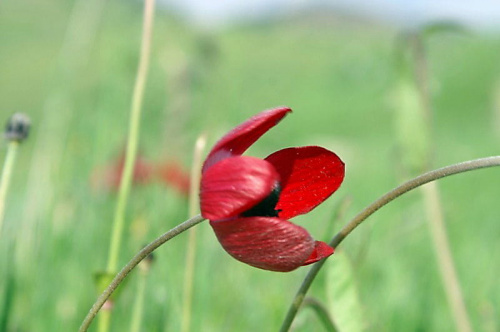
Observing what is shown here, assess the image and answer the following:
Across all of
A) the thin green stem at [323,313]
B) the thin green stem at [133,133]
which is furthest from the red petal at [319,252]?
the thin green stem at [133,133]

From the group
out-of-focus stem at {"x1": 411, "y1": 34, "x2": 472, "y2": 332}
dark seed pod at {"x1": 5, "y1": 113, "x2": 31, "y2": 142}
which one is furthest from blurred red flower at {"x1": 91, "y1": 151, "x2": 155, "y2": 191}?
dark seed pod at {"x1": 5, "y1": 113, "x2": 31, "y2": 142}

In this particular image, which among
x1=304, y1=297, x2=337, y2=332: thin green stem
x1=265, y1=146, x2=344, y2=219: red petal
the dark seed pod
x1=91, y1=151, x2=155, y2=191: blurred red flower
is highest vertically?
x1=91, y1=151, x2=155, y2=191: blurred red flower

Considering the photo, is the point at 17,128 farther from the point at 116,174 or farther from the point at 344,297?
the point at 116,174

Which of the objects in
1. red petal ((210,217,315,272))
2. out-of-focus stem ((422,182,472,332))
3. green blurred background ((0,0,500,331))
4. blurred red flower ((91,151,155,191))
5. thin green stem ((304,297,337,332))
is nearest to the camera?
red petal ((210,217,315,272))

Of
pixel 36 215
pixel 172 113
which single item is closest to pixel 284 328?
pixel 36 215

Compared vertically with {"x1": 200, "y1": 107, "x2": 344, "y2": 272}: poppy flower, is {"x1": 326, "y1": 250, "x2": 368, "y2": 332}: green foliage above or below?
below

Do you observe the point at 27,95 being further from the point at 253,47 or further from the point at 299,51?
the point at 299,51

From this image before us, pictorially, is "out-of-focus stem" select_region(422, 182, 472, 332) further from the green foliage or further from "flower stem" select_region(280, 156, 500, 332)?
"flower stem" select_region(280, 156, 500, 332)

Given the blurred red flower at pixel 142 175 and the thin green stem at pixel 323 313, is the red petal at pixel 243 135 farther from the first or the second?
the blurred red flower at pixel 142 175

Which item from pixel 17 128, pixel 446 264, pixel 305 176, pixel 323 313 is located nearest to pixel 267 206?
pixel 305 176
